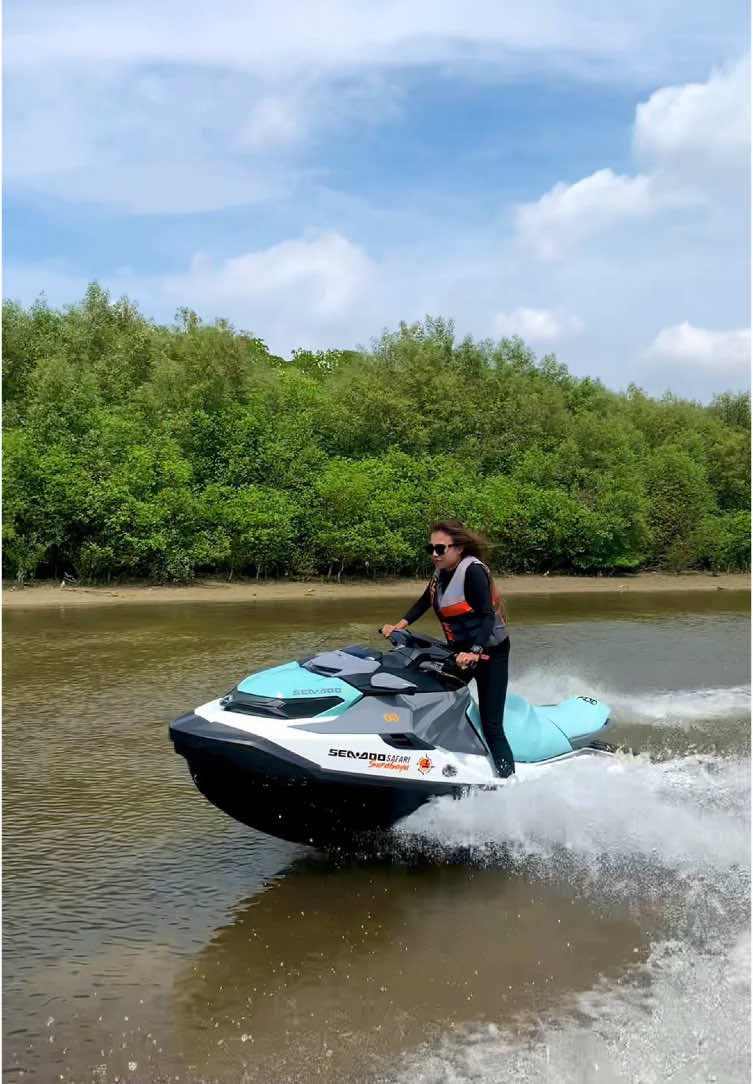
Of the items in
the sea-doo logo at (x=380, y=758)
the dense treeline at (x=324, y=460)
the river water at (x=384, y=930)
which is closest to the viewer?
the river water at (x=384, y=930)

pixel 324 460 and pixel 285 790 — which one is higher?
pixel 324 460

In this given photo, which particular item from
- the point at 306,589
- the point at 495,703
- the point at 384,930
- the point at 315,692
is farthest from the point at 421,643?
the point at 306,589

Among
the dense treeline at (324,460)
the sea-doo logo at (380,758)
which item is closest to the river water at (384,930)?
the sea-doo logo at (380,758)

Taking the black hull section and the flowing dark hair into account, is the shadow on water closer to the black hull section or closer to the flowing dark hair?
the black hull section

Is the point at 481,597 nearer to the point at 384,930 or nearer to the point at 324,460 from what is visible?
the point at 384,930

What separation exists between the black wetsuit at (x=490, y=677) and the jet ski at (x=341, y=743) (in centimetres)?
7

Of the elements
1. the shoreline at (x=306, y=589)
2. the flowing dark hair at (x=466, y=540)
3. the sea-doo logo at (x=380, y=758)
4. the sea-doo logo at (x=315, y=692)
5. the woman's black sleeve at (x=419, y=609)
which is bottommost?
the shoreline at (x=306, y=589)

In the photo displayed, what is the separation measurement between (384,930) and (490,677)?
53.6 inches

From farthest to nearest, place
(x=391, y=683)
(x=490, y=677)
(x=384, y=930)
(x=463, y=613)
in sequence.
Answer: (x=463, y=613) → (x=490, y=677) → (x=391, y=683) → (x=384, y=930)

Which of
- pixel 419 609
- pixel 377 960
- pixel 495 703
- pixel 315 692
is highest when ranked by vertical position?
pixel 419 609

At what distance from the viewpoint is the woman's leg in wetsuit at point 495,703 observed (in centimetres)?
549

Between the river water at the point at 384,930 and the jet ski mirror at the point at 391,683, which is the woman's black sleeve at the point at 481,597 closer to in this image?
the jet ski mirror at the point at 391,683

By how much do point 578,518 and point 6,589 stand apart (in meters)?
12.7

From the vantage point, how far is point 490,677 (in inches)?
216
